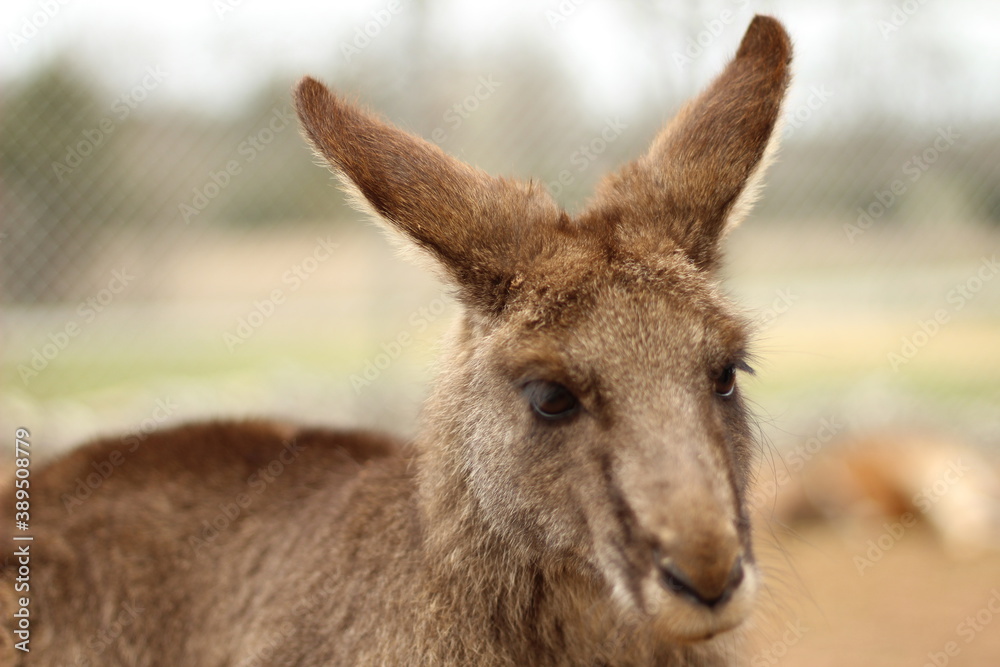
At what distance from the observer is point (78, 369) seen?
30.1 feet

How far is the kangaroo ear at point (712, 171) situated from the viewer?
11.0ft

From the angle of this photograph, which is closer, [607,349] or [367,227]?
[607,349]

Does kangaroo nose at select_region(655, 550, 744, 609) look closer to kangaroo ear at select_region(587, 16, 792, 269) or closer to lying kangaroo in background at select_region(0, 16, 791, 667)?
lying kangaroo in background at select_region(0, 16, 791, 667)

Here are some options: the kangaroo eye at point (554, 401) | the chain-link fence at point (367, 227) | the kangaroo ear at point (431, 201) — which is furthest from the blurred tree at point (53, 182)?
the kangaroo eye at point (554, 401)

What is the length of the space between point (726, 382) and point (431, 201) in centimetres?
123

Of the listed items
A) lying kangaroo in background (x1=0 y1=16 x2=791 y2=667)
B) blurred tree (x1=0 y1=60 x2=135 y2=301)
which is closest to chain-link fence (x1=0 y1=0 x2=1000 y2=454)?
blurred tree (x1=0 y1=60 x2=135 y2=301)

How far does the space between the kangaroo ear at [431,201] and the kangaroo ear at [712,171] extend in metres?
0.38

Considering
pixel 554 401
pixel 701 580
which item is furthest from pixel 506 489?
pixel 701 580

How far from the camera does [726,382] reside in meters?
2.99

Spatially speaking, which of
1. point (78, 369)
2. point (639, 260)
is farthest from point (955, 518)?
point (78, 369)

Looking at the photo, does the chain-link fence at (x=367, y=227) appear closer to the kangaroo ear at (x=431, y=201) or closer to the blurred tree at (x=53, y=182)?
the blurred tree at (x=53, y=182)

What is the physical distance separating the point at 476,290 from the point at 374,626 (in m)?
1.34

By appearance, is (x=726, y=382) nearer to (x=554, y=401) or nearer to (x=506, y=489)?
(x=554, y=401)

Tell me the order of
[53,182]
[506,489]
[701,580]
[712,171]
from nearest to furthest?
[701,580] → [506,489] → [712,171] → [53,182]
